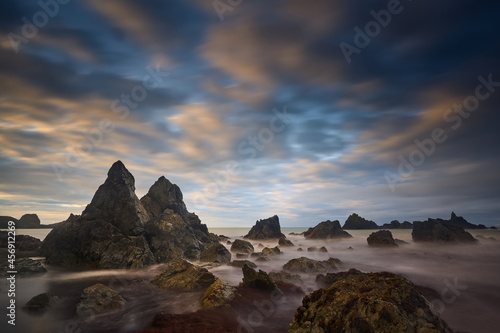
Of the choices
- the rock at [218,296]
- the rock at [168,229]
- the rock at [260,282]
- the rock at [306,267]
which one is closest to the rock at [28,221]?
the rock at [168,229]

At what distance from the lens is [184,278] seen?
17.8m

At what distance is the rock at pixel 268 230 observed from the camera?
81375 millimetres

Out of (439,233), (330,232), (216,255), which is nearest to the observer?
(216,255)

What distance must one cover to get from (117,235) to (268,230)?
61260 millimetres

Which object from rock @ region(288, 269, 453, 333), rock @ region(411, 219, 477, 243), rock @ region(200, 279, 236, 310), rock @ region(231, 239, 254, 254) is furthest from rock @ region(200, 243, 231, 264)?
A: rock @ region(411, 219, 477, 243)

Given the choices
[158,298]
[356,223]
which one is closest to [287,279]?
[158,298]

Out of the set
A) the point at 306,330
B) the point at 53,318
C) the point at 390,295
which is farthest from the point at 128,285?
the point at 390,295

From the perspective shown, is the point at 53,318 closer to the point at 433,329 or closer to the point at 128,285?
the point at 128,285

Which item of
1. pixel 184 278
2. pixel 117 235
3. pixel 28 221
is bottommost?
pixel 184 278

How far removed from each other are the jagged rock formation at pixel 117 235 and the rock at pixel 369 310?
935 inches

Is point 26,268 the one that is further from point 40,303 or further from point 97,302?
point 97,302

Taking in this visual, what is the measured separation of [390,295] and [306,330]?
328cm

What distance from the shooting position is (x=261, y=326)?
10844 millimetres

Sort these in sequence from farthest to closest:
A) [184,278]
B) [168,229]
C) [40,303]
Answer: [168,229] < [184,278] < [40,303]
